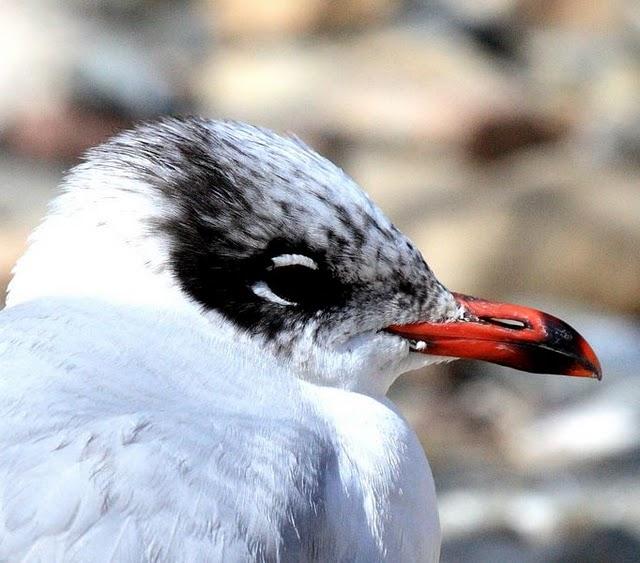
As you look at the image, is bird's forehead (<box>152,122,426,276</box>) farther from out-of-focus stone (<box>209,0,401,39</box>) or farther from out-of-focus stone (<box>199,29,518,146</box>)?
out-of-focus stone (<box>209,0,401,39</box>)

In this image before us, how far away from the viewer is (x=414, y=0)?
15023mm

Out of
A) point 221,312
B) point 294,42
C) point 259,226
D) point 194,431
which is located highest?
point 294,42

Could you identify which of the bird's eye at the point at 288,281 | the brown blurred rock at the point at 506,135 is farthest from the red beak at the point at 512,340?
the brown blurred rock at the point at 506,135

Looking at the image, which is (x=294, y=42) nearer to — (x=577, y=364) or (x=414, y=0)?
(x=414, y=0)

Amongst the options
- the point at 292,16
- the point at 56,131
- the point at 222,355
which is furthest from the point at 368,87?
the point at 222,355

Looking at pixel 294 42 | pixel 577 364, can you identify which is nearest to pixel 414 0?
pixel 294 42

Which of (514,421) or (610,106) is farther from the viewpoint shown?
(610,106)

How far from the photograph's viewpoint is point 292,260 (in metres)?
3.24

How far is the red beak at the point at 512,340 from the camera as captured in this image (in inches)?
140

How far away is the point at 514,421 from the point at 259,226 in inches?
212

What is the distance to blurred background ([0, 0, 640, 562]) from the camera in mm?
7277

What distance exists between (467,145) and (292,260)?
9.30 m

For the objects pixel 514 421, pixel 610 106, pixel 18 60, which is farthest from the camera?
pixel 610 106

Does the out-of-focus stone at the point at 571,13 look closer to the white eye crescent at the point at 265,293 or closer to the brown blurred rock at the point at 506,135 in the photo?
the brown blurred rock at the point at 506,135
